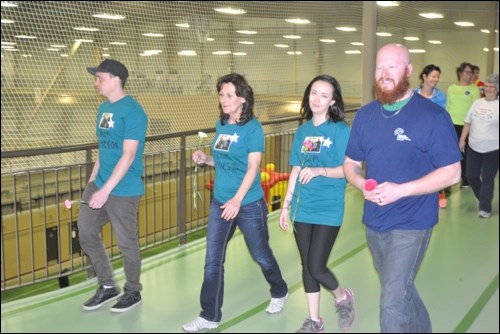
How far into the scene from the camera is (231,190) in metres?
3.18

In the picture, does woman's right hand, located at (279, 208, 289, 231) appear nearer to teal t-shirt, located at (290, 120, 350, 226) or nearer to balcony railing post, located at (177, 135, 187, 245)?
teal t-shirt, located at (290, 120, 350, 226)

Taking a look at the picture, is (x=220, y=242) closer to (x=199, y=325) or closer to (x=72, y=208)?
(x=199, y=325)

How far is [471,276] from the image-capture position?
4289mm

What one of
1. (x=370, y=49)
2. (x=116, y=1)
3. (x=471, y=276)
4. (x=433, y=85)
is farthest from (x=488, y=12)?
(x=471, y=276)

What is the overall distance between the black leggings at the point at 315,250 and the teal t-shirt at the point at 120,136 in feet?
3.52

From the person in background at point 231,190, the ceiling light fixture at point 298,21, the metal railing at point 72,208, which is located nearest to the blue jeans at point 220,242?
the person in background at point 231,190

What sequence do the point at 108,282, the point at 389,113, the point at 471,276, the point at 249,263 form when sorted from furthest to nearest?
the point at 249,263 < the point at 471,276 < the point at 108,282 < the point at 389,113

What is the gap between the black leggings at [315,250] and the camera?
2949mm

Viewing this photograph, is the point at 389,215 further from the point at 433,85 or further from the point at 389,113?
the point at 433,85

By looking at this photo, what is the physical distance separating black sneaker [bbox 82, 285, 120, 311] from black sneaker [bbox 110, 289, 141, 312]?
0.33 feet

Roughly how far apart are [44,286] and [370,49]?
502cm

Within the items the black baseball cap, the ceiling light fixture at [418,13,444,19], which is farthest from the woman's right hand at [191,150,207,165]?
the ceiling light fixture at [418,13,444,19]

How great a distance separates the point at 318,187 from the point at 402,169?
663mm

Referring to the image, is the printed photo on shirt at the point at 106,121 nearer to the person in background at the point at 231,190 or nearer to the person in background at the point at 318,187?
the person in background at the point at 231,190
